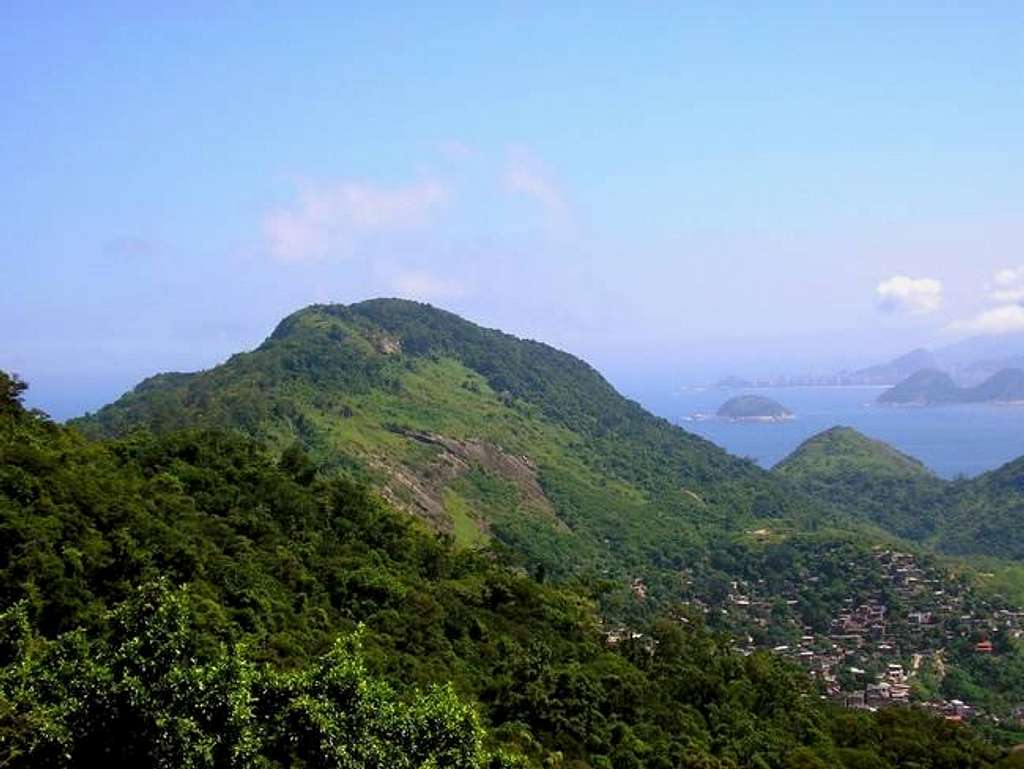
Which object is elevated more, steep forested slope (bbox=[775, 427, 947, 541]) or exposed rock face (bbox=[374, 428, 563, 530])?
exposed rock face (bbox=[374, 428, 563, 530])

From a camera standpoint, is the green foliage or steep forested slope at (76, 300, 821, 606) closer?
the green foliage

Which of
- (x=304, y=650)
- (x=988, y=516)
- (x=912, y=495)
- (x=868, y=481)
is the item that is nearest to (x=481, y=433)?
(x=988, y=516)

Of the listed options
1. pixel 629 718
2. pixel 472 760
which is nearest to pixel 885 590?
pixel 629 718

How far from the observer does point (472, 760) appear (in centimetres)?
1741

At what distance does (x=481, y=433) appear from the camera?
112m

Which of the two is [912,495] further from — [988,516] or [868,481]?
[988,516]

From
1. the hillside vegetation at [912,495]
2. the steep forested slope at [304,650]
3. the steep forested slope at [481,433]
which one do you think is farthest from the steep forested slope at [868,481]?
the steep forested slope at [304,650]

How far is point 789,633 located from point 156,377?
77.2 metres

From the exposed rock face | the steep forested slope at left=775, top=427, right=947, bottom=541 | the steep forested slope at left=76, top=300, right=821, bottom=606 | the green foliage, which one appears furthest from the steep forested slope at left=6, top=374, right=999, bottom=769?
the steep forested slope at left=775, top=427, right=947, bottom=541

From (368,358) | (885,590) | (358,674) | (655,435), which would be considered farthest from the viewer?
(655,435)

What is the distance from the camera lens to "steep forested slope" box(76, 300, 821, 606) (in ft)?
286

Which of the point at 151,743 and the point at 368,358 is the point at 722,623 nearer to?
the point at 368,358

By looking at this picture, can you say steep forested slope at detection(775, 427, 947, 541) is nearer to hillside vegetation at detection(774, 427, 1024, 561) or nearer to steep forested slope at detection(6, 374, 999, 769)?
hillside vegetation at detection(774, 427, 1024, 561)

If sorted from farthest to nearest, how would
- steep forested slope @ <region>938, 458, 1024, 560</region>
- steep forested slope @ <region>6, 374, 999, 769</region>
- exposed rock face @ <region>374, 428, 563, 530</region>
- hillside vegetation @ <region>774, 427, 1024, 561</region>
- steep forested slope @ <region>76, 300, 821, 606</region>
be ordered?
hillside vegetation @ <region>774, 427, 1024, 561</region> < steep forested slope @ <region>938, 458, 1024, 560</region> < steep forested slope @ <region>76, 300, 821, 606</region> < exposed rock face @ <region>374, 428, 563, 530</region> < steep forested slope @ <region>6, 374, 999, 769</region>
